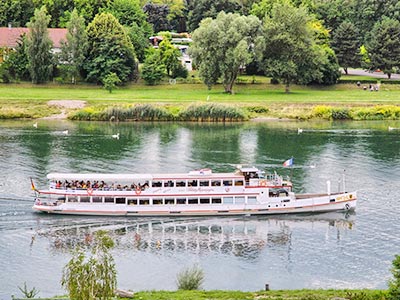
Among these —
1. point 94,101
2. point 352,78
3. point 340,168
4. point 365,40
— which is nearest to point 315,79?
point 352,78

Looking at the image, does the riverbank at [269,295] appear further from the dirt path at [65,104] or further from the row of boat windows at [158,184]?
the dirt path at [65,104]

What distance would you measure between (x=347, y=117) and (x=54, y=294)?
87402mm

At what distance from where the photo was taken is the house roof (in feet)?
509

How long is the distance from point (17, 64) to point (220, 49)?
125 ft

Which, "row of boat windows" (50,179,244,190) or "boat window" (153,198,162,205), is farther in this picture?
"row of boat windows" (50,179,244,190)

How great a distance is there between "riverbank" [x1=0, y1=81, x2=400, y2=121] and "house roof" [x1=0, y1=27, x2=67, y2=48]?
12.6 meters

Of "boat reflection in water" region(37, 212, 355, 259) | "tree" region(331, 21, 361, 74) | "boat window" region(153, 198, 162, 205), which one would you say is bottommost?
"boat reflection in water" region(37, 212, 355, 259)

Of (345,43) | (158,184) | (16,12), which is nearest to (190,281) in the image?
(158,184)

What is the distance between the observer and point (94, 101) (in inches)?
5182

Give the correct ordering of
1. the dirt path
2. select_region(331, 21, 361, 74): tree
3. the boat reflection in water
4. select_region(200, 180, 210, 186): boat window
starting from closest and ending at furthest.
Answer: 1. the boat reflection in water
2. select_region(200, 180, 210, 186): boat window
3. the dirt path
4. select_region(331, 21, 361, 74): tree

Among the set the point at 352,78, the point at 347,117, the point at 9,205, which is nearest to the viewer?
the point at 9,205

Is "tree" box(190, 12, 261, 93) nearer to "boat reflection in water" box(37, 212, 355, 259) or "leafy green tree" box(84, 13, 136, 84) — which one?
"leafy green tree" box(84, 13, 136, 84)

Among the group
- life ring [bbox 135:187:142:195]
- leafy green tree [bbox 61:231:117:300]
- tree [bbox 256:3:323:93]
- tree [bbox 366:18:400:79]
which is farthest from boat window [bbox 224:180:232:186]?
tree [bbox 366:18:400:79]

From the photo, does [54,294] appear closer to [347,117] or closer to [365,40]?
[347,117]
